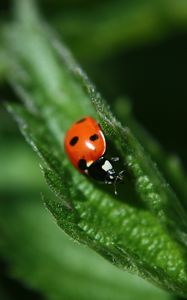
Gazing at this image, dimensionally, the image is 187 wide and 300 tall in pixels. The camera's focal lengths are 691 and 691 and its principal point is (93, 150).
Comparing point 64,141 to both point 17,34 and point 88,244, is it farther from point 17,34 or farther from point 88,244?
point 17,34

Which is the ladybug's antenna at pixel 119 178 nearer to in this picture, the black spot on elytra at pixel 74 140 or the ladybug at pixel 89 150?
the ladybug at pixel 89 150

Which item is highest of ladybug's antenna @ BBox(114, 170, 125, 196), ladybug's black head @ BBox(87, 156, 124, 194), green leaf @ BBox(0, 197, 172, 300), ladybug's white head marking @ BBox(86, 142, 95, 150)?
ladybug's white head marking @ BBox(86, 142, 95, 150)

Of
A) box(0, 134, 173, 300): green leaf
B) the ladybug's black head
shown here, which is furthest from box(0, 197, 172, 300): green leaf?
the ladybug's black head

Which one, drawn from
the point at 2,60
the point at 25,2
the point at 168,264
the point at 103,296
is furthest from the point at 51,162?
the point at 25,2

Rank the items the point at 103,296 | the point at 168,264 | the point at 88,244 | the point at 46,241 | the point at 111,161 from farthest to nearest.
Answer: the point at 46,241, the point at 103,296, the point at 111,161, the point at 168,264, the point at 88,244

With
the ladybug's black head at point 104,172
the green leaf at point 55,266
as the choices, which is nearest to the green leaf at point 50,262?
the green leaf at point 55,266

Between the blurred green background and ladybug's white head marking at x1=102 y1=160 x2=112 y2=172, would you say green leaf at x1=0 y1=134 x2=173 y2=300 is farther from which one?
ladybug's white head marking at x1=102 y1=160 x2=112 y2=172
